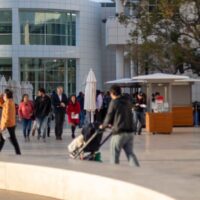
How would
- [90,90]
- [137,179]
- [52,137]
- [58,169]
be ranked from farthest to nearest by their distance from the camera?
[90,90] → [52,137] → [58,169] → [137,179]

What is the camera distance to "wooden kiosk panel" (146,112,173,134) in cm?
2308

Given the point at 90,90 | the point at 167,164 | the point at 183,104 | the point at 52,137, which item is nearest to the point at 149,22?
the point at 183,104

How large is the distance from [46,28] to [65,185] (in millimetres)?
46193

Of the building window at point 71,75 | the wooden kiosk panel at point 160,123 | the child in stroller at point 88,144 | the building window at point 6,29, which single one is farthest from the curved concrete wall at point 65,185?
the building window at point 71,75

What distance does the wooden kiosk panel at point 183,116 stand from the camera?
2727cm

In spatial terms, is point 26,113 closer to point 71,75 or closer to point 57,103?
point 57,103

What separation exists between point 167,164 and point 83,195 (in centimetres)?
497

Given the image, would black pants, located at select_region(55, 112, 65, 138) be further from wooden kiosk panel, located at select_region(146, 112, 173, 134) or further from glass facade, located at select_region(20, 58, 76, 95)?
glass facade, located at select_region(20, 58, 76, 95)

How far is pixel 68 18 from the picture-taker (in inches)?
2253

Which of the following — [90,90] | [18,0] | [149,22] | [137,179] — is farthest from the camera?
[18,0]

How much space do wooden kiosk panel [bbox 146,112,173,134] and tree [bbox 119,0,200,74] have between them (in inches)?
234

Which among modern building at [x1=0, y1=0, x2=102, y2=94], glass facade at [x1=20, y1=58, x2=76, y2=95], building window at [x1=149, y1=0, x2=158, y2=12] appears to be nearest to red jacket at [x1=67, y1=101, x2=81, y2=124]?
building window at [x1=149, y1=0, x2=158, y2=12]

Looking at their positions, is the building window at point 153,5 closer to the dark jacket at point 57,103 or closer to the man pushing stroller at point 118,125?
the dark jacket at point 57,103

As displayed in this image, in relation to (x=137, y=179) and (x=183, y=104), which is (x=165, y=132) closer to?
(x=183, y=104)
